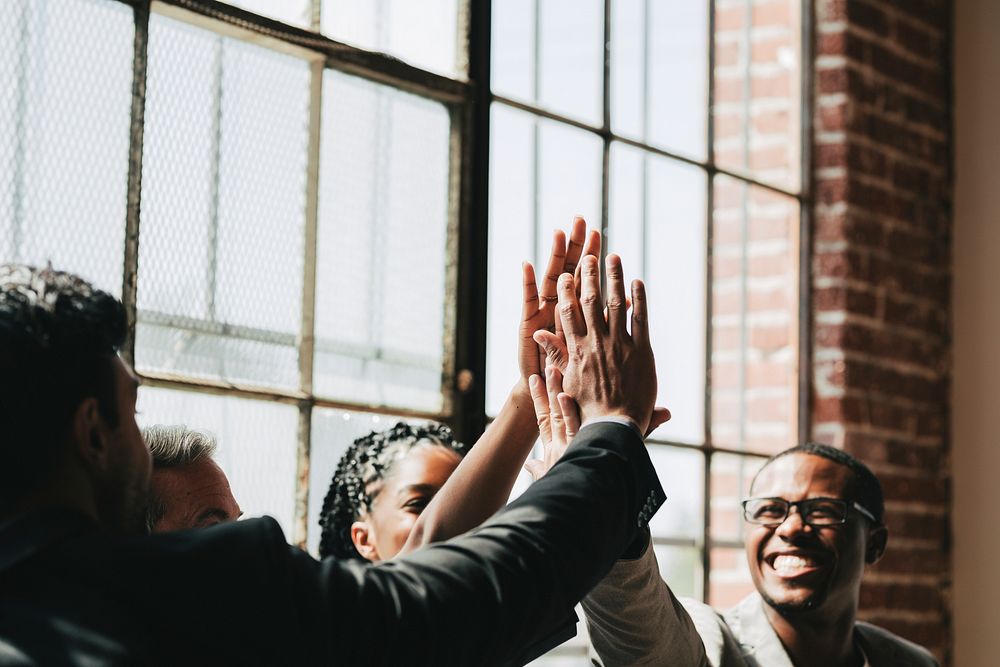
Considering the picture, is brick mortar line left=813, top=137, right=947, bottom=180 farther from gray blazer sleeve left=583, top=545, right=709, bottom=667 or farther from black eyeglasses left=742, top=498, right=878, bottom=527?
gray blazer sleeve left=583, top=545, right=709, bottom=667

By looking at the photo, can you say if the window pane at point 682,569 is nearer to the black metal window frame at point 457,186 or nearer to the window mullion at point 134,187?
the black metal window frame at point 457,186

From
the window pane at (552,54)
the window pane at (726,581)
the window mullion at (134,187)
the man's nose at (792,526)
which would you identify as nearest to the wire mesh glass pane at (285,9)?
the window mullion at (134,187)

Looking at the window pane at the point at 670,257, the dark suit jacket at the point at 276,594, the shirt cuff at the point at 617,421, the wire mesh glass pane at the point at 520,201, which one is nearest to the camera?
the dark suit jacket at the point at 276,594

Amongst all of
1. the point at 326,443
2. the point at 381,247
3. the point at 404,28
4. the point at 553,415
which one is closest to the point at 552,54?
the point at 404,28

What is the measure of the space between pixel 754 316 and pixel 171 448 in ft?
6.63

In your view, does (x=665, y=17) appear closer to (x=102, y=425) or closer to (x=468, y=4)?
(x=468, y=4)

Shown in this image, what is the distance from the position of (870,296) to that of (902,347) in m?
0.19

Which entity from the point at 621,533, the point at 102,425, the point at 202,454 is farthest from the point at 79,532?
the point at 202,454

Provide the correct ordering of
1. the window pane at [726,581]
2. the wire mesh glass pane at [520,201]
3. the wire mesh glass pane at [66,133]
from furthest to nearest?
the window pane at [726,581], the wire mesh glass pane at [520,201], the wire mesh glass pane at [66,133]

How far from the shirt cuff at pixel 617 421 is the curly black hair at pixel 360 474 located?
1023 millimetres

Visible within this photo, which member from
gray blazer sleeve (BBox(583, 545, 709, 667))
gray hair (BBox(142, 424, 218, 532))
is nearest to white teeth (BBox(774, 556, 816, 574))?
gray blazer sleeve (BBox(583, 545, 709, 667))

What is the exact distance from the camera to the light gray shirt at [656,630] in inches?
74.4

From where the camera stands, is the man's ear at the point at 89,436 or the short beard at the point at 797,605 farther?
the short beard at the point at 797,605

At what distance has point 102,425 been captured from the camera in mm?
1089
